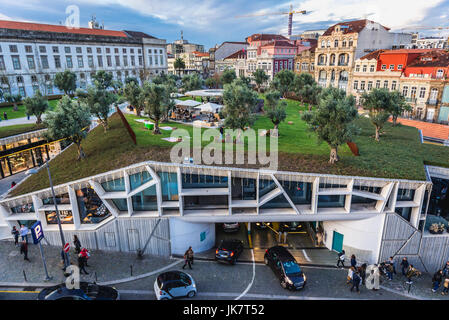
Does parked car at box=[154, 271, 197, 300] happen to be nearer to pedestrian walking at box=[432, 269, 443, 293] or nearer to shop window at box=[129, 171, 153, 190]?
shop window at box=[129, 171, 153, 190]

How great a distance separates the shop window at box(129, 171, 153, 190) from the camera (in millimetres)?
20542

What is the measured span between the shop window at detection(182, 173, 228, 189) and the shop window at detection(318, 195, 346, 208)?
759 centimetres

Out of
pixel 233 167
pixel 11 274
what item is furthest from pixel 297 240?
pixel 11 274

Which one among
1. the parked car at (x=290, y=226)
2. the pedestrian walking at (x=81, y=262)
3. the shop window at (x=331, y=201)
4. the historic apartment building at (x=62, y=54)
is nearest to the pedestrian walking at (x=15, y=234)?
the pedestrian walking at (x=81, y=262)

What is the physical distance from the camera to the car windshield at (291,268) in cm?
1802

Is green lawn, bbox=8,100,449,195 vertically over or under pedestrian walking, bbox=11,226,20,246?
over

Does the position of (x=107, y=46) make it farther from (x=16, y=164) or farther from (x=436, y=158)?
(x=436, y=158)

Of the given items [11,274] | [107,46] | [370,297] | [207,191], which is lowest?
[370,297]

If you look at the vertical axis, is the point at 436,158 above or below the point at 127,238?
above

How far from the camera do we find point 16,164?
31891 millimetres

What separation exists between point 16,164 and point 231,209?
26865 millimetres

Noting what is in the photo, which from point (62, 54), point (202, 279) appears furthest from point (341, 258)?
point (62, 54)

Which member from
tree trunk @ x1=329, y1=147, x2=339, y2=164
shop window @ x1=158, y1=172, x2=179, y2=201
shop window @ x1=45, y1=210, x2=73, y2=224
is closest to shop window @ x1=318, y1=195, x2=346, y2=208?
tree trunk @ x1=329, y1=147, x2=339, y2=164

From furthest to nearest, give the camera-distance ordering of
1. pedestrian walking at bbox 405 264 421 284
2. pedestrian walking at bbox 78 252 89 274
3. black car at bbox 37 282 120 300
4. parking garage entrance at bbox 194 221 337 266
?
parking garage entrance at bbox 194 221 337 266
pedestrian walking at bbox 405 264 421 284
pedestrian walking at bbox 78 252 89 274
black car at bbox 37 282 120 300
